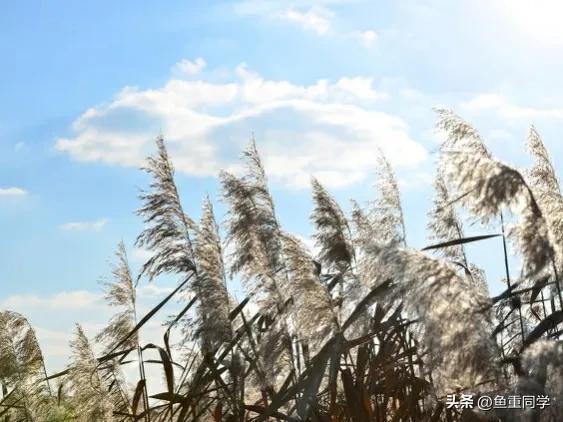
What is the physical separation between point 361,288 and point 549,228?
106cm

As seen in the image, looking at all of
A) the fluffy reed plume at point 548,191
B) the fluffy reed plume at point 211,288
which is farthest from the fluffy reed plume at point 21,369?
the fluffy reed plume at point 548,191

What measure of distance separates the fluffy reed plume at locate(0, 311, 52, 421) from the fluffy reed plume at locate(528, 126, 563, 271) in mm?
4324

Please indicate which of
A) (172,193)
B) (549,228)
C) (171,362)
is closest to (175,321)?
(171,362)

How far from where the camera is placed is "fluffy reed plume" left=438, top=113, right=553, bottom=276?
3711mm

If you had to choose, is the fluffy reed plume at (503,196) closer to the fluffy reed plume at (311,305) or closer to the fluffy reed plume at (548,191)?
the fluffy reed plume at (548,191)

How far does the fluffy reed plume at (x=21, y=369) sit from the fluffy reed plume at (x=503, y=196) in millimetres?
4528

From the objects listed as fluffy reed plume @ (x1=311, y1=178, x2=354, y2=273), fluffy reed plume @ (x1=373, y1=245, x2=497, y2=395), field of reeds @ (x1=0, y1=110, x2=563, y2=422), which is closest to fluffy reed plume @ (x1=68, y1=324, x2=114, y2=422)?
field of reeds @ (x1=0, y1=110, x2=563, y2=422)

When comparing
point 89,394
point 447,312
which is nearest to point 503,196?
point 447,312

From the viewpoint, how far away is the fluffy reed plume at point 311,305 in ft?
14.0

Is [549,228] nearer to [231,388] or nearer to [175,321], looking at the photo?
[231,388]

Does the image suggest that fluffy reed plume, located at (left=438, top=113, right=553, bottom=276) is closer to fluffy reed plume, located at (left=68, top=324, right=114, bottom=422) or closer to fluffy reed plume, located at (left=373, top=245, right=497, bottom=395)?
fluffy reed plume, located at (left=373, top=245, right=497, bottom=395)

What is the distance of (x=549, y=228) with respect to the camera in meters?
3.74

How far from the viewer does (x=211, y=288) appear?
16.7 feet

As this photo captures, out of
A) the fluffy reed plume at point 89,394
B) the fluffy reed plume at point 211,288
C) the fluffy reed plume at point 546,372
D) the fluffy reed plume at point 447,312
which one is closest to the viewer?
the fluffy reed plume at point 546,372
